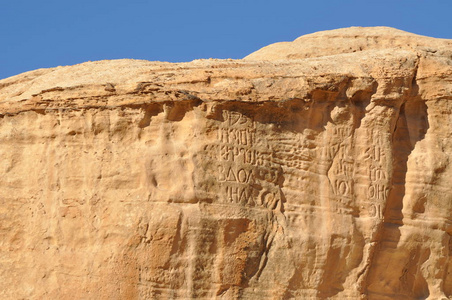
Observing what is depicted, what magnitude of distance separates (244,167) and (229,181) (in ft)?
1.30

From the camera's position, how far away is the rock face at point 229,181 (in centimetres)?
1593

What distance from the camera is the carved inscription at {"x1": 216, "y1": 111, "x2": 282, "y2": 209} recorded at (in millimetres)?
16219

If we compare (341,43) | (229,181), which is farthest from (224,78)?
(341,43)

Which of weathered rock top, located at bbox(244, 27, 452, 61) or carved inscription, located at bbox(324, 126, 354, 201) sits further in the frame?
weathered rock top, located at bbox(244, 27, 452, 61)

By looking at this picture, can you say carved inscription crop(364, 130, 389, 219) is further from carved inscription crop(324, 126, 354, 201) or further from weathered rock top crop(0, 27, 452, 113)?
weathered rock top crop(0, 27, 452, 113)

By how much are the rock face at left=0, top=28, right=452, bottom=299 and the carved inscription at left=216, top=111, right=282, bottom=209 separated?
0.08 ft

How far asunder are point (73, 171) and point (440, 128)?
23.4ft

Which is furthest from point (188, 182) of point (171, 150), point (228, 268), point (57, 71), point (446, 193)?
point (446, 193)

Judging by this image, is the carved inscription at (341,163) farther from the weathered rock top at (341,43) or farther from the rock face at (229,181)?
the weathered rock top at (341,43)

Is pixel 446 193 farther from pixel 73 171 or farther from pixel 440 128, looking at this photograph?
pixel 73 171

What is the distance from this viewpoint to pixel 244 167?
53.7ft

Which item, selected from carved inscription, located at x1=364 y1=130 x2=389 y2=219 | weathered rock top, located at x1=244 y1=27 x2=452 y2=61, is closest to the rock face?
carved inscription, located at x1=364 y1=130 x2=389 y2=219

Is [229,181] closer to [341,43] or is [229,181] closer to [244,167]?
[244,167]

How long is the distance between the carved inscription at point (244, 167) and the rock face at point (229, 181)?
1.0 inches
